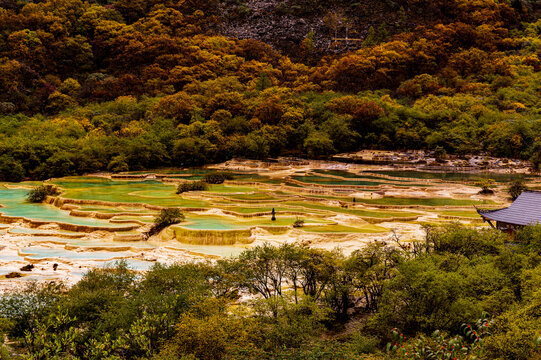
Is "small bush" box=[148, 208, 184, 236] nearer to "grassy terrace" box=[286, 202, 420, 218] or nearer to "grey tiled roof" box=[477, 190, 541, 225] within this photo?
"grassy terrace" box=[286, 202, 420, 218]

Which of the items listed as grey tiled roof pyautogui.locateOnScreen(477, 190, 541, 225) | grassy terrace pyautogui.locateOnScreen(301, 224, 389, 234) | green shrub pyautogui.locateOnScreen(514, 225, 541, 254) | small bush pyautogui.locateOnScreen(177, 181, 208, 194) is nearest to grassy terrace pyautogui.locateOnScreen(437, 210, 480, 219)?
grassy terrace pyautogui.locateOnScreen(301, 224, 389, 234)

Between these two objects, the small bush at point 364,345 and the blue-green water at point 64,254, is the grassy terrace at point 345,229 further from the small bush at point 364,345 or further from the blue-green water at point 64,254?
the small bush at point 364,345

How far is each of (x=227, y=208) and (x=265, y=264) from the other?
15.2 m

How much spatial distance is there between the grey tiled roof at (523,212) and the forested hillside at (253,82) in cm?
3557

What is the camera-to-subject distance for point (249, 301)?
17688mm

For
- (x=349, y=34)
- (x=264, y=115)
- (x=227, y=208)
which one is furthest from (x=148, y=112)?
(x=349, y=34)

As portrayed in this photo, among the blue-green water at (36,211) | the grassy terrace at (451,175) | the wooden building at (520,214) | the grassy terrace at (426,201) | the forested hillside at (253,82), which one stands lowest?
the blue-green water at (36,211)

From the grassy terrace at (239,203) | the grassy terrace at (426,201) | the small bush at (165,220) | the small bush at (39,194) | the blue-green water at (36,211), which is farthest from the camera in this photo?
the small bush at (39,194)

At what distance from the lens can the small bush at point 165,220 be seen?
28231mm

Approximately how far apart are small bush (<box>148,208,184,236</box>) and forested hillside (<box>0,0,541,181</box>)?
25.6m

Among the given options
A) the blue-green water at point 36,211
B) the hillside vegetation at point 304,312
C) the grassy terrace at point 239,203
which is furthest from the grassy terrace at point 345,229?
the blue-green water at point 36,211

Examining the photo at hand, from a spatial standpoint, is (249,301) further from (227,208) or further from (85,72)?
(85,72)

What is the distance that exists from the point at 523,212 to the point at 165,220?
65.4 ft

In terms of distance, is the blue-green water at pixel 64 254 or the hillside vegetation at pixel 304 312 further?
the blue-green water at pixel 64 254
